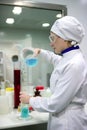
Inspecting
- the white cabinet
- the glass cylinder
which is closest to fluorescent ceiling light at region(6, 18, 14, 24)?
the white cabinet

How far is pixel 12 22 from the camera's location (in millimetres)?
1867

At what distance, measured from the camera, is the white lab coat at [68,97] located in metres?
1.17

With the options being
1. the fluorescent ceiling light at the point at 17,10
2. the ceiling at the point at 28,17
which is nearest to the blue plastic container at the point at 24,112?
the ceiling at the point at 28,17

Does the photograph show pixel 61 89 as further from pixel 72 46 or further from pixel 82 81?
pixel 72 46

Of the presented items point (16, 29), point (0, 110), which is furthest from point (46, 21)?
point (0, 110)

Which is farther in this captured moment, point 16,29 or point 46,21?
point 46,21

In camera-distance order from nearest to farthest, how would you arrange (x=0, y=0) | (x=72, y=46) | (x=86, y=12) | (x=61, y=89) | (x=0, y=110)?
(x=61, y=89), (x=72, y=46), (x=0, y=110), (x=0, y=0), (x=86, y=12)

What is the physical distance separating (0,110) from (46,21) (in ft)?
3.16

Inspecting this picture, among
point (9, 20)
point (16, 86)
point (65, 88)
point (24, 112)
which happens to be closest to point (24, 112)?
point (24, 112)

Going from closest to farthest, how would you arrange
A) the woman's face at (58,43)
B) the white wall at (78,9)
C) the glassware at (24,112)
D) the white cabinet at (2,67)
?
the woman's face at (58,43) → the glassware at (24,112) → the white cabinet at (2,67) → the white wall at (78,9)

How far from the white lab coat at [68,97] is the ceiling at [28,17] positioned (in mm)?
745

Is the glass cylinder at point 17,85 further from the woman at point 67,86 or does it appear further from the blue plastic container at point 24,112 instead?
the woman at point 67,86

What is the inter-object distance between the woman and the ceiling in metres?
0.65

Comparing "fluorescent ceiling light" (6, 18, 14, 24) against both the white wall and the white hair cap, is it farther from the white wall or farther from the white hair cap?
the white hair cap
